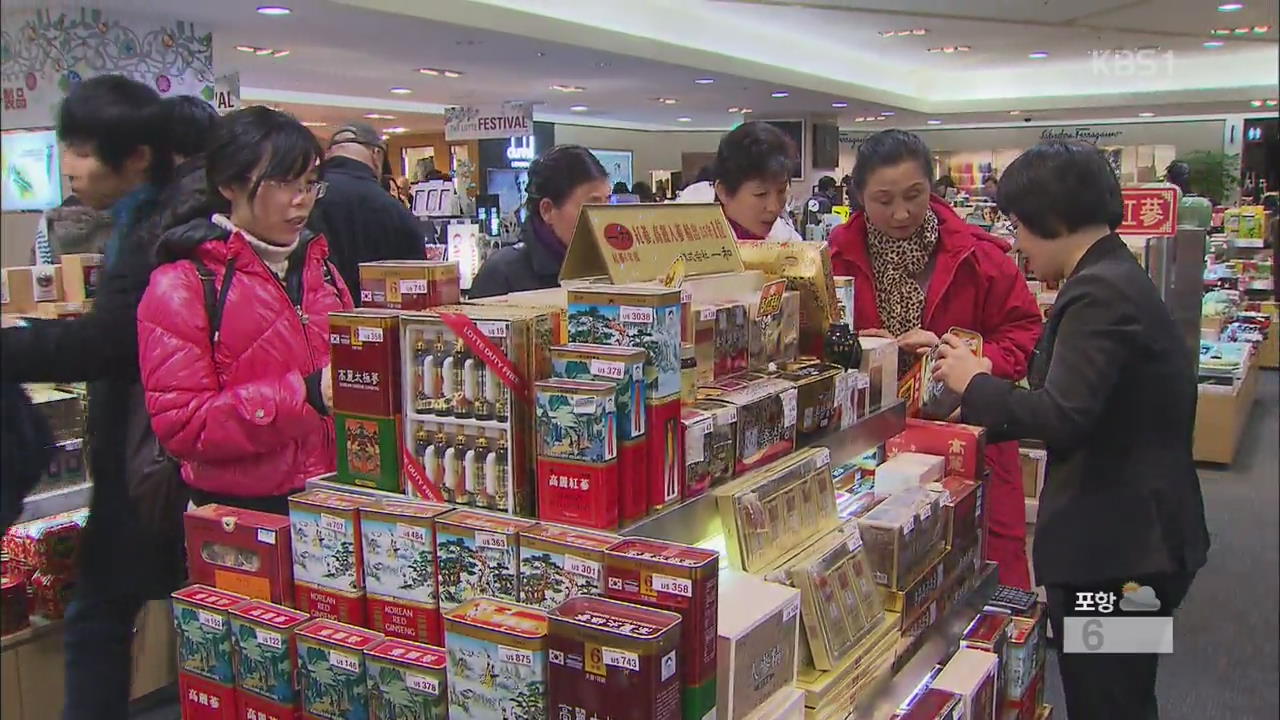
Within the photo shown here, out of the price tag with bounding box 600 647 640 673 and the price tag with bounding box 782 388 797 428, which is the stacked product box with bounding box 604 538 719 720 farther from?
the price tag with bounding box 782 388 797 428

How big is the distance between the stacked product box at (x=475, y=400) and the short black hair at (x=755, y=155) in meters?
1.71

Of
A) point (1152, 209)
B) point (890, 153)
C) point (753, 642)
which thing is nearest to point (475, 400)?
point (753, 642)

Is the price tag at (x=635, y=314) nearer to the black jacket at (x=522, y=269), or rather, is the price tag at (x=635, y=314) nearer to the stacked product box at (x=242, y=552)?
the stacked product box at (x=242, y=552)

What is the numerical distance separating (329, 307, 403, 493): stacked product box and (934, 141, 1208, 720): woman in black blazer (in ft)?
4.00

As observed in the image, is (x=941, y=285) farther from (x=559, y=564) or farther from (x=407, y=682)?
(x=407, y=682)

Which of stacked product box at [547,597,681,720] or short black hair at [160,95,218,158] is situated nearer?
stacked product box at [547,597,681,720]

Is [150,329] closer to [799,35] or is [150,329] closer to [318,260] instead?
[318,260]

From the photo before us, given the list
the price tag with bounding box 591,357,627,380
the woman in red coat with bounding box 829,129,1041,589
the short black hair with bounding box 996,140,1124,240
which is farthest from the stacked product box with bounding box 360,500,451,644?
the woman in red coat with bounding box 829,129,1041,589

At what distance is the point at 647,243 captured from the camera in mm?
2033

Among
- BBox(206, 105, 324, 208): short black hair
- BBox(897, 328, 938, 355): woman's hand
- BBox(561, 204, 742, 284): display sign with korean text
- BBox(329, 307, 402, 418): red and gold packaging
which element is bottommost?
BBox(897, 328, 938, 355): woman's hand

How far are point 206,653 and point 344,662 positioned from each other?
0.94 ft

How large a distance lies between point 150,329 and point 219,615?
608mm

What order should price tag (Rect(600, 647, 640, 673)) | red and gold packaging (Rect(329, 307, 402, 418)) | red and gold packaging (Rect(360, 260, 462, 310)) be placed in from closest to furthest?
1. price tag (Rect(600, 647, 640, 673))
2. red and gold packaging (Rect(329, 307, 402, 418))
3. red and gold packaging (Rect(360, 260, 462, 310))

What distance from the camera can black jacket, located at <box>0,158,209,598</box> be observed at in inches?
76.9
